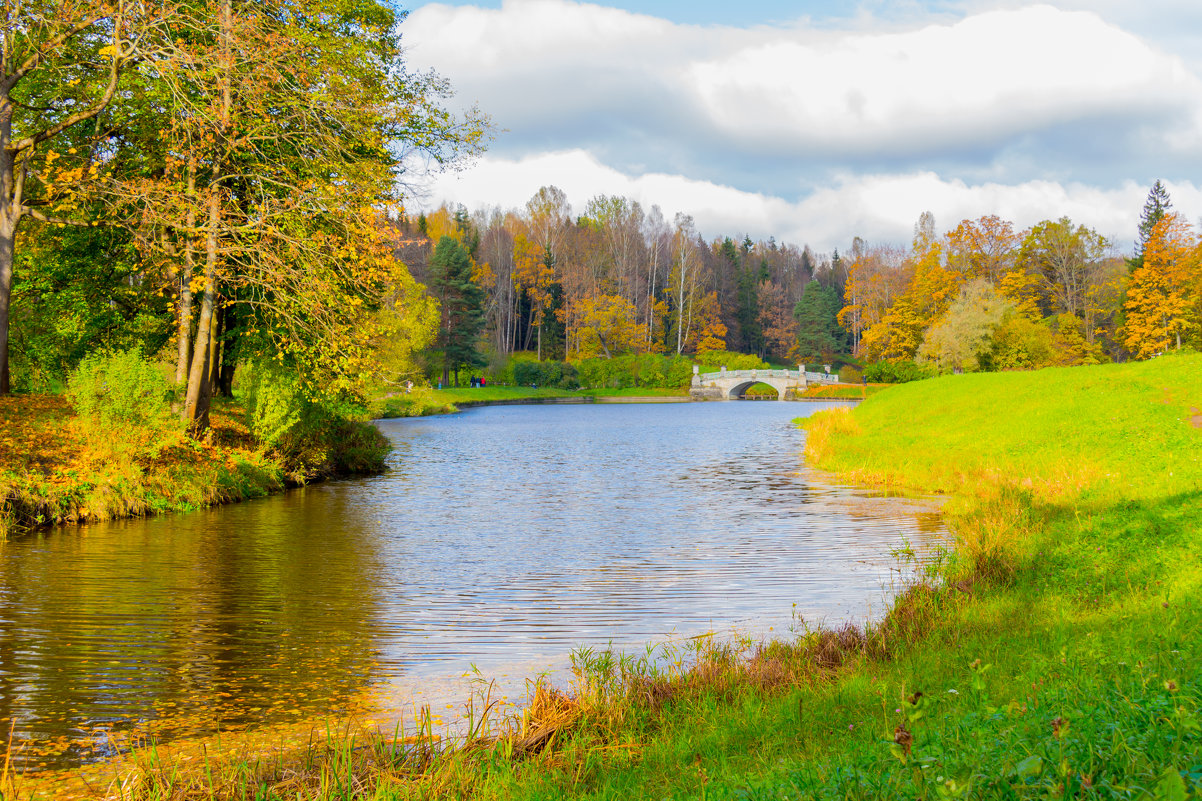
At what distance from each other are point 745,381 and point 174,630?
7785 cm

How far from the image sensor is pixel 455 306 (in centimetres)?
8000

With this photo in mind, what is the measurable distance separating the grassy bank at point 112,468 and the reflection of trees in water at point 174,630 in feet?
2.32

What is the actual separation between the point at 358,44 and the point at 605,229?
271 feet

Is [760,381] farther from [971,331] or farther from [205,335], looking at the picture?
[205,335]

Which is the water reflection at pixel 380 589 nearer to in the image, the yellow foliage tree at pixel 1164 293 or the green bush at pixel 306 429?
the green bush at pixel 306 429

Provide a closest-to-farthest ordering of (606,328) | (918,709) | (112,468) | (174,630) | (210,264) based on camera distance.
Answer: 1. (918,709)
2. (174,630)
3. (112,468)
4. (210,264)
5. (606,328)

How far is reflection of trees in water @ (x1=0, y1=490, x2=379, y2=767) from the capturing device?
252 inches

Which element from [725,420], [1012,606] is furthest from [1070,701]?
[725,420]

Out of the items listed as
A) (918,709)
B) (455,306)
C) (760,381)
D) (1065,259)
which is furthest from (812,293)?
(918,709)

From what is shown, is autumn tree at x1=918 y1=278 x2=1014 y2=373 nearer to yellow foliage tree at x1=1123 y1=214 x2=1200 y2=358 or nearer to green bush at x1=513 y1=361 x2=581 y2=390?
yellow foliage tree at x1=1123 y1=214 x2=1200 y2=358

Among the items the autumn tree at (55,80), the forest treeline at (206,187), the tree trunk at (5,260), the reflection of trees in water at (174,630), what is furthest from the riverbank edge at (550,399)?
the reflection of trees in water at (174,630)

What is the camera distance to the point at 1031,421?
21.0 meters

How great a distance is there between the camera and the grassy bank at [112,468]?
1417 centimetres

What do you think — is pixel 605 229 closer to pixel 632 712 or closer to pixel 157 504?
pixel 157 504
